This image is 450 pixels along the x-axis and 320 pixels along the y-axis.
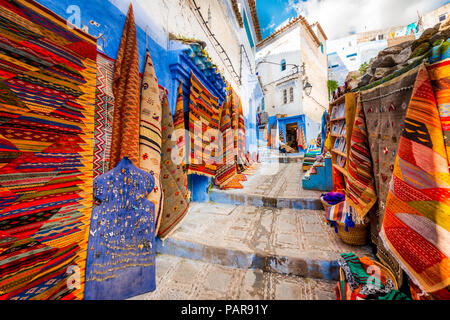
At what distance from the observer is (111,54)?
5.23ft

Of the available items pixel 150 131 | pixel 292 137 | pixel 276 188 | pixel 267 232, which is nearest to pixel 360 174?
pixel 267 232

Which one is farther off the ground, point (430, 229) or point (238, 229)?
point (430, 229)

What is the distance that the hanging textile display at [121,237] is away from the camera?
1.29 metres

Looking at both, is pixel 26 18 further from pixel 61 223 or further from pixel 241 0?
pixel 241 0

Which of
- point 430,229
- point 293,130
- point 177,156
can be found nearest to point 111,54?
point 177,156

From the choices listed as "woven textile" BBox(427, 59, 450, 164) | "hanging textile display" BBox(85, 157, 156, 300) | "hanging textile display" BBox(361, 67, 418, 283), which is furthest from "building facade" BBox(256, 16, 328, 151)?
"hanging textile display" BBox(85, 157, 156, 300)

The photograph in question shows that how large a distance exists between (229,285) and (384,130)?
204 cm

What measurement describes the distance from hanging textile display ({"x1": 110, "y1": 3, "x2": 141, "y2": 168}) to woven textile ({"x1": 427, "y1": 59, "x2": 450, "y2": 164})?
2.22 metres

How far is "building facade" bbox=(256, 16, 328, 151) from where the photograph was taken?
45.0 ft

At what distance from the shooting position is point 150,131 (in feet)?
5.90

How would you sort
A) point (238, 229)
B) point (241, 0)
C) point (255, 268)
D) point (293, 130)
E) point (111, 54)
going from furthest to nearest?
1. point (293, 130)
2. point (241, 0)
3. point (238, 229)
4. point (255, 268)
5. point (111, 54)

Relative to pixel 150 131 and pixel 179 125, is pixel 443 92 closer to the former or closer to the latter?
pixel 150 131
